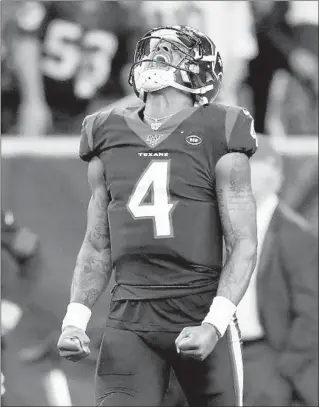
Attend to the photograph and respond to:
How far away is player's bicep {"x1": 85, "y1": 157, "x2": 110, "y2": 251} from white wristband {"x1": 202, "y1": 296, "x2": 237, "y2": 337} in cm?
37

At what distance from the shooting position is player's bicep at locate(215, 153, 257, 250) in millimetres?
2375

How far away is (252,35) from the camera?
4715mm

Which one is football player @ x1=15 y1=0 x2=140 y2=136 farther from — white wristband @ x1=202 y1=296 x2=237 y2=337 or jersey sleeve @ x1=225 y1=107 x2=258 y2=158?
white wristband @ x1=202 y1=296 x2=237 y2=337

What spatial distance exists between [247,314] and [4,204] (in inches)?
50.9

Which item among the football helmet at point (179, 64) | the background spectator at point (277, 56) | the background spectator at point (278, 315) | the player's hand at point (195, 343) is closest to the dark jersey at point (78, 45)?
the background spectator at point (277, 56)

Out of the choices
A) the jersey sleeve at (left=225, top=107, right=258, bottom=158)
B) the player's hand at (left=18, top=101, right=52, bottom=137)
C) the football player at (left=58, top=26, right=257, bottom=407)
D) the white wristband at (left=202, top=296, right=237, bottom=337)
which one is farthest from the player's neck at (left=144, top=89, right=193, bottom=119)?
the player's hand at (left=18, top=101, right=52, bottom=137)

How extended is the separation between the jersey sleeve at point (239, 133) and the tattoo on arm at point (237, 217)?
20mm

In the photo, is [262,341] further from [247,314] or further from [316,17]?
[316,17]

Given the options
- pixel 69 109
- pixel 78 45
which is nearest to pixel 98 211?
pixel 69 109

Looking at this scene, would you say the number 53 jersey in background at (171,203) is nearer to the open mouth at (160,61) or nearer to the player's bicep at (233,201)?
the player's bicep at (233,201)

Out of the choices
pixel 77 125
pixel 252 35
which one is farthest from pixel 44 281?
pixel 252 35

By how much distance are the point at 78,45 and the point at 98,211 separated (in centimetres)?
241

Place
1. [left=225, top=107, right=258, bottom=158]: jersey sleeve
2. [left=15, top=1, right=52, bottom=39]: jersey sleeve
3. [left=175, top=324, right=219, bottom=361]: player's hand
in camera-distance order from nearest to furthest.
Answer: [left=175, top=324, right=219, bottom=361]: player's hand < [left=225, top=107, right=258, bottom=158]: jersey sleeve < [left=15, top=1, right=52, bottom=39]: jersey sleeve

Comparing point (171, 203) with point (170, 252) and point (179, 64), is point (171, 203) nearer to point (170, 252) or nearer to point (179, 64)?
point (170, 252)
